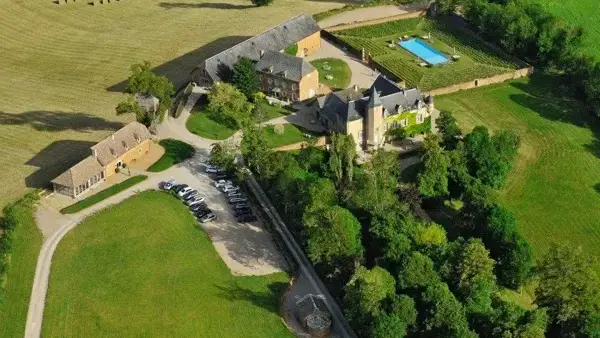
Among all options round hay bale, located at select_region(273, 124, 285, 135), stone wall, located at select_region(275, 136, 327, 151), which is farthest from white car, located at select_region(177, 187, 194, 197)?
round hay bale, located at select_region(273, 124, 285, 135)

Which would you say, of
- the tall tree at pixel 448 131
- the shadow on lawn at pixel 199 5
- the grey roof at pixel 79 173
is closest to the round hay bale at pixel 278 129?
the tall tree at pixel 448 131

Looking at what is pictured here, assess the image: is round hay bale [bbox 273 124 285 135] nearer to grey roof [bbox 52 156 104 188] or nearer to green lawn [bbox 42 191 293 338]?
green lawn [bbox 42 191 293 338]

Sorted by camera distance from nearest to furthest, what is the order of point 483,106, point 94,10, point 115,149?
point 115,149, point 483,106, point 94,10

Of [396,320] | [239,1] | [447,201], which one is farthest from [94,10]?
[396,320]

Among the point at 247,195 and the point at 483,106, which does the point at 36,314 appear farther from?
the point at 483,106

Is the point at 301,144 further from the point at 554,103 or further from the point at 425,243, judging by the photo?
the point at 554,103

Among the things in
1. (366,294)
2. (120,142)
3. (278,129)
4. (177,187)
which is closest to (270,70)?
(278,129)

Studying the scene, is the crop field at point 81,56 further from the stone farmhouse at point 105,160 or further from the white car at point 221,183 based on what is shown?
the white car at point 221,183
